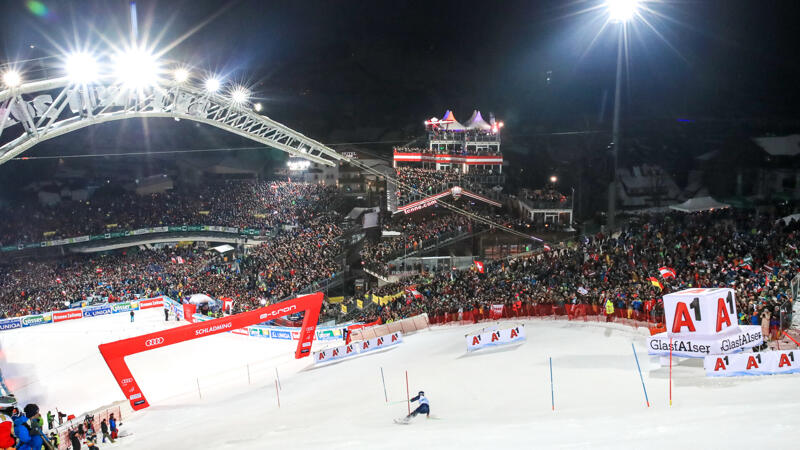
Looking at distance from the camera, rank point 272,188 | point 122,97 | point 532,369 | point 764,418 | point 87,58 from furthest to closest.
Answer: point 272,188
point 122,97
point 87,58
point 532,369
point 764,418

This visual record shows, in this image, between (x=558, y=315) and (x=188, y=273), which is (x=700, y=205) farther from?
(x=188, y=273)

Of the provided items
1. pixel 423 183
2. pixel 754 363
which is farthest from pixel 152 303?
pixel 754 363

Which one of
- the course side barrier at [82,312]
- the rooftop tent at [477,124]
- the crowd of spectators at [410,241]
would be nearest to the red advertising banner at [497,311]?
the crowd of spectators at [410,241]

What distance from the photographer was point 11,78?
14.0 metres

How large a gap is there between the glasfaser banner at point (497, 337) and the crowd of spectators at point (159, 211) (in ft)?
98.4

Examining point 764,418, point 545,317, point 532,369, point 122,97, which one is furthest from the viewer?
point 545,317

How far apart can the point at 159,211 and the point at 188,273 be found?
14.7 meters

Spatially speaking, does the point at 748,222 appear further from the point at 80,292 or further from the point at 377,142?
the point at 377,142

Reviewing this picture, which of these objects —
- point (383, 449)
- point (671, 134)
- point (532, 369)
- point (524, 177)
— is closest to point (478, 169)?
point (524, 177)

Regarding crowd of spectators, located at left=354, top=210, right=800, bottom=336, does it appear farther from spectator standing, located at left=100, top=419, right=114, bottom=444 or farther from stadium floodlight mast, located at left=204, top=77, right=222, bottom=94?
spectator standing, located at left=100, top=419, right=114, bottom=444

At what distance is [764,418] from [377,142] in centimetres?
6489

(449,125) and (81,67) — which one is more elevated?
(449,125)

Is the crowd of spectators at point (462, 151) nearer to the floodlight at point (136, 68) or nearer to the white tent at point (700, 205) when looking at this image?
the white tent at point (700, 205)

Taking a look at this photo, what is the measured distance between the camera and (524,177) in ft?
175
